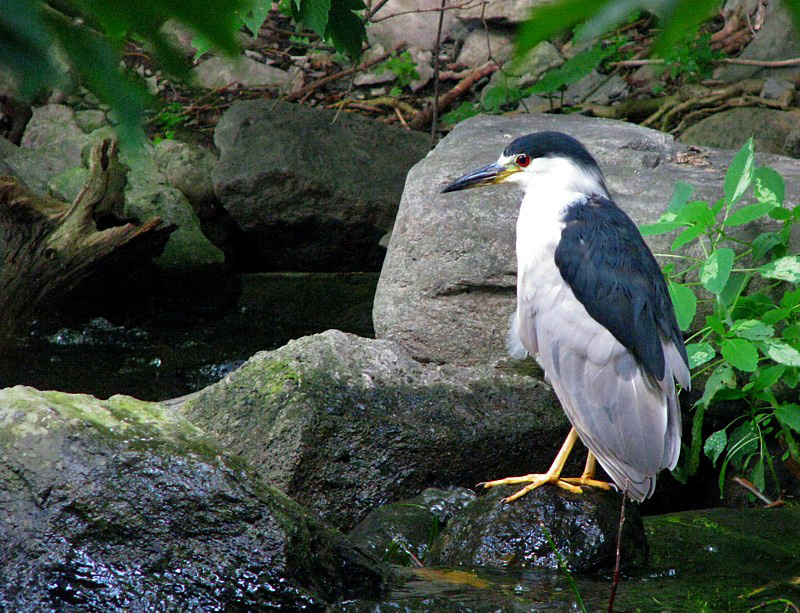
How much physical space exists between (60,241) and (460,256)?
9.49 ft

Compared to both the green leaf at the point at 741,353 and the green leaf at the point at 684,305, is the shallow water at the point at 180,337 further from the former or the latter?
the green leaf at the point at 741,353

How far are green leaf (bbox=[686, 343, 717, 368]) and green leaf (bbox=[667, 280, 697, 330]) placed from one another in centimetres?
9

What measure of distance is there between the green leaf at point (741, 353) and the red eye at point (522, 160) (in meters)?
1.03

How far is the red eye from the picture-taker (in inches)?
149

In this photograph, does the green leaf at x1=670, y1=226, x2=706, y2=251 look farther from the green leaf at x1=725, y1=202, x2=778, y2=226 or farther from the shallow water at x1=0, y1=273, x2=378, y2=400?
the shallow water at x1=0, y1=273, x2=378, y2=400

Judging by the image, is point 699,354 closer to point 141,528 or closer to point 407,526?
point 407,526

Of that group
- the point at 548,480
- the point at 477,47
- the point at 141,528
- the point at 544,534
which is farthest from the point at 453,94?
the point at 141,528

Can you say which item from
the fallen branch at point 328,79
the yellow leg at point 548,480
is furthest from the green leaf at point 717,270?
the fallen branch at point 328,79

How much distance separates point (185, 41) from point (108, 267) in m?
5.61

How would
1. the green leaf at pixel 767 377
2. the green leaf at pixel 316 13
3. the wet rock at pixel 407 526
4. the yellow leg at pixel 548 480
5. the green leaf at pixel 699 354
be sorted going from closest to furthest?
the green leaf at pixel 316 13 < the yellow leg at pixel 548 480 < the wet rock at pixel 407 526 < the green leaf at pixel 699 354 < the green leaf at pixel 767 377

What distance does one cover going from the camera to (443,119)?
854cm

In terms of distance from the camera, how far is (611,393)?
3.21 metres

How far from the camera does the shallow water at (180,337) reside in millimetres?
5488

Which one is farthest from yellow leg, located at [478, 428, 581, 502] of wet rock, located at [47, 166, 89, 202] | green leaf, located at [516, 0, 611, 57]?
wet rock, located at [47, 166, 89, 202]
